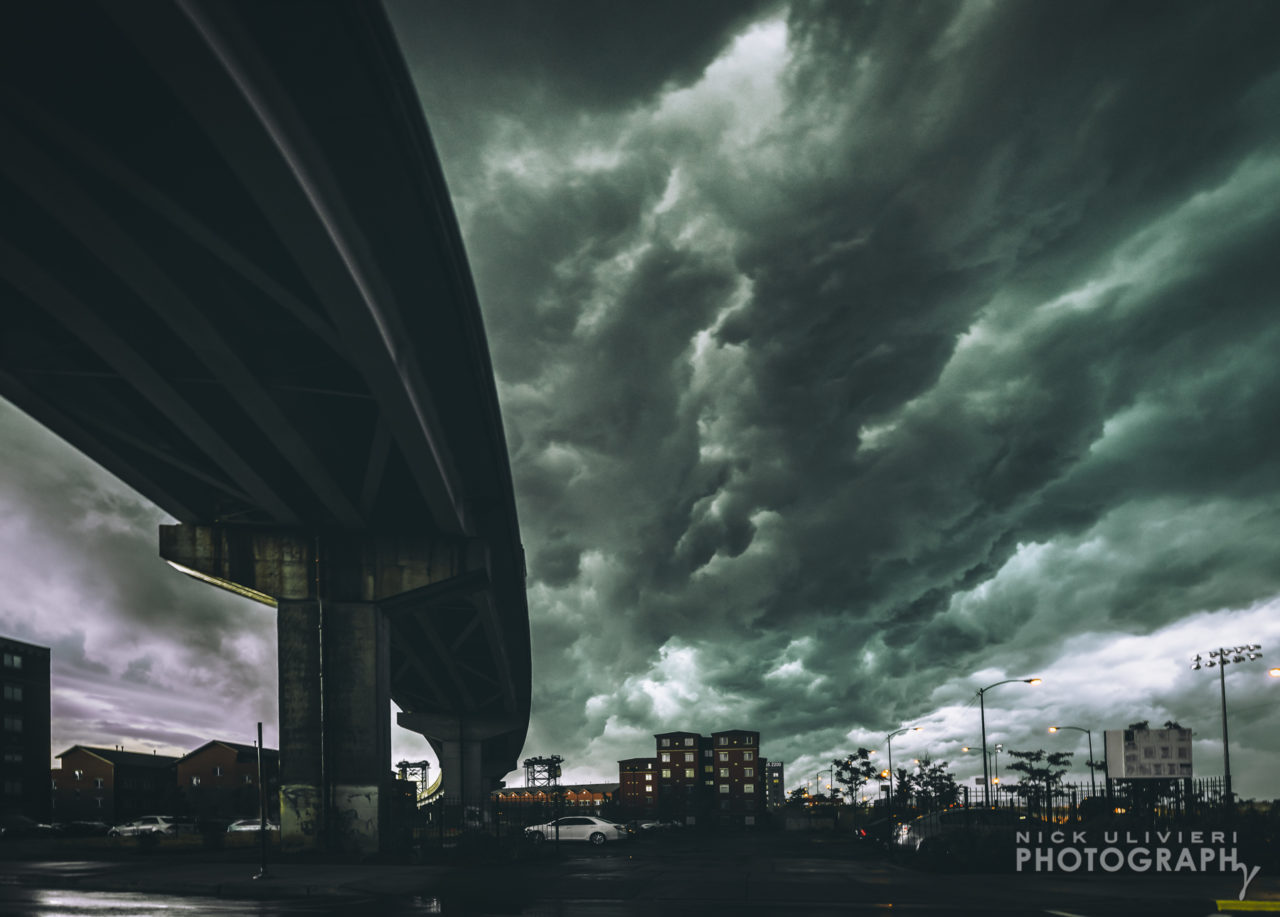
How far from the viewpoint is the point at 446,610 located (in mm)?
45875

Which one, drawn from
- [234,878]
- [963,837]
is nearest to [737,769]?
[963,837]

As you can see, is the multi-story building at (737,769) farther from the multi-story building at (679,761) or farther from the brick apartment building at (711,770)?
the multi-story building at (679,761)

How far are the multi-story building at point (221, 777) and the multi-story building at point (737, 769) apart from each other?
9076cm

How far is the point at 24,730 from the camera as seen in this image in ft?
315

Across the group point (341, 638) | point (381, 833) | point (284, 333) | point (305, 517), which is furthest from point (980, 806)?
point (284, 333)

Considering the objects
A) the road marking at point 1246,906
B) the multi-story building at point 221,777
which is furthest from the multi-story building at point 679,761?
the road marking at point 1246,906

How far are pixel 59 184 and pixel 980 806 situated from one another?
3193 cm

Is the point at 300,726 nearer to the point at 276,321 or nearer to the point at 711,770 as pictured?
the point at 276,321

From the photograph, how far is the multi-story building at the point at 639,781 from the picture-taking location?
185250 millimetres

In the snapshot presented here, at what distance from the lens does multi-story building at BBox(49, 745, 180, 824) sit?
106 meters

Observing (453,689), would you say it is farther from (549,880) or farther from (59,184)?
(59,184)

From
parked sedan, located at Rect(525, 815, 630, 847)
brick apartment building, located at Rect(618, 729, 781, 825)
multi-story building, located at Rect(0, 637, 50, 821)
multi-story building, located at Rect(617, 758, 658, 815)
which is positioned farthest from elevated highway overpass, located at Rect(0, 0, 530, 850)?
multi-story building, located at Rect(617, 758, 658, 815)

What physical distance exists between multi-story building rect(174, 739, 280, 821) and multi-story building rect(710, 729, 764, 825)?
90758mm

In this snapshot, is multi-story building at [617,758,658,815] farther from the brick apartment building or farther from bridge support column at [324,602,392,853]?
bridge support column at [324,602,392,853]
